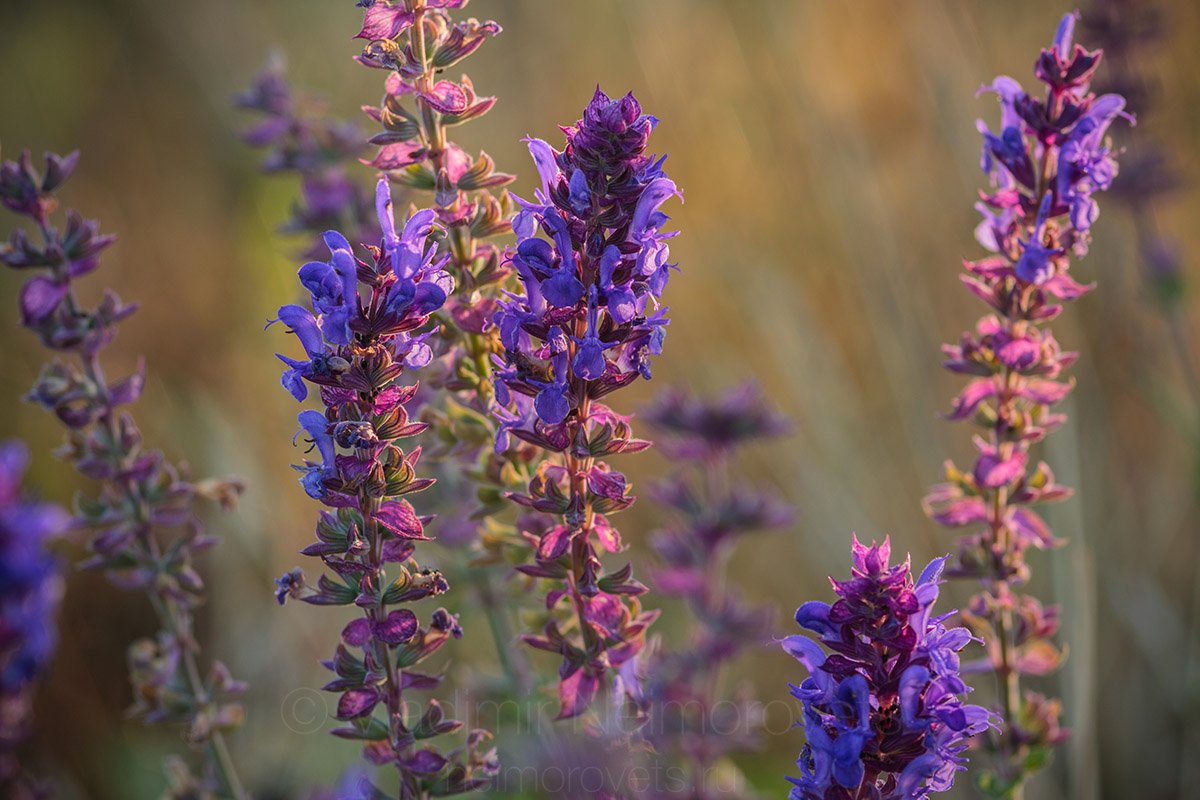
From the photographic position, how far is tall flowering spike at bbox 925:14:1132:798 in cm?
142

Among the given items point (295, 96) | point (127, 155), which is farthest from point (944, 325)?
point (127, 155)

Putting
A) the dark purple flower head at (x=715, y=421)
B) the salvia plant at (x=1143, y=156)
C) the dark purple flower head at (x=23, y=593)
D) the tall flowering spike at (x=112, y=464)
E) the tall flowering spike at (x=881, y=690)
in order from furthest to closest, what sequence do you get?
the salvia plant at (x=1143, y=156), the dark purple flower head at (x=715, y=421), the tall flowering spike at (x=112, y=464), the dark purple flower head at (x=23, y=593), the tall flowering spike at (x=881, y=690)

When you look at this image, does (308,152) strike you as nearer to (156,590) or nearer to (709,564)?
(156,590)

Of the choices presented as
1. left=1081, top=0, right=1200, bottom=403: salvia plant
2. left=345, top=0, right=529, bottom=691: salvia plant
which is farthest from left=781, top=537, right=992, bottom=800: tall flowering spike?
left=1081, top=0, right=1200, bottom=403: salvia plant

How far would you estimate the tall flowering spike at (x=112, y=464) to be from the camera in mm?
1563

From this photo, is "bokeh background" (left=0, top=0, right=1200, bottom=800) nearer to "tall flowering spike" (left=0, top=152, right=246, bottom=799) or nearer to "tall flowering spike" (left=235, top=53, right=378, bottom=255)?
"tall flowering spike" (left=235, top=53, right=378, bottom=255)

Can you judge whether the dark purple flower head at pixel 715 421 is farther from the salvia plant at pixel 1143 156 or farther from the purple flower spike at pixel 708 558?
the salvia plant at pixel 1143 156

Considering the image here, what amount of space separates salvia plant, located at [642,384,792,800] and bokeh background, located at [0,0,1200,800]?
17.5 inches

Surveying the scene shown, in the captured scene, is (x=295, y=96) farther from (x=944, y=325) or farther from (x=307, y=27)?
(x=307, y=27)

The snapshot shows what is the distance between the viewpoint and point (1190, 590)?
3.32 meters

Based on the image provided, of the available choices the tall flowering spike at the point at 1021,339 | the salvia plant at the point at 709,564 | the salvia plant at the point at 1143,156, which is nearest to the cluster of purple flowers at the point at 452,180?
the tall flowering spike at the point at 1021,339

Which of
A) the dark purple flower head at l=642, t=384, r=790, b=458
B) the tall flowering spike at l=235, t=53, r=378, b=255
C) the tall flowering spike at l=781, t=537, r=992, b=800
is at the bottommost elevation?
the tall flowering spike at l=781, t=537, r=992, b=800

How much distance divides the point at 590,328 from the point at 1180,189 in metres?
2.26

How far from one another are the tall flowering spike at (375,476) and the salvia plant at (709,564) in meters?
0.77
